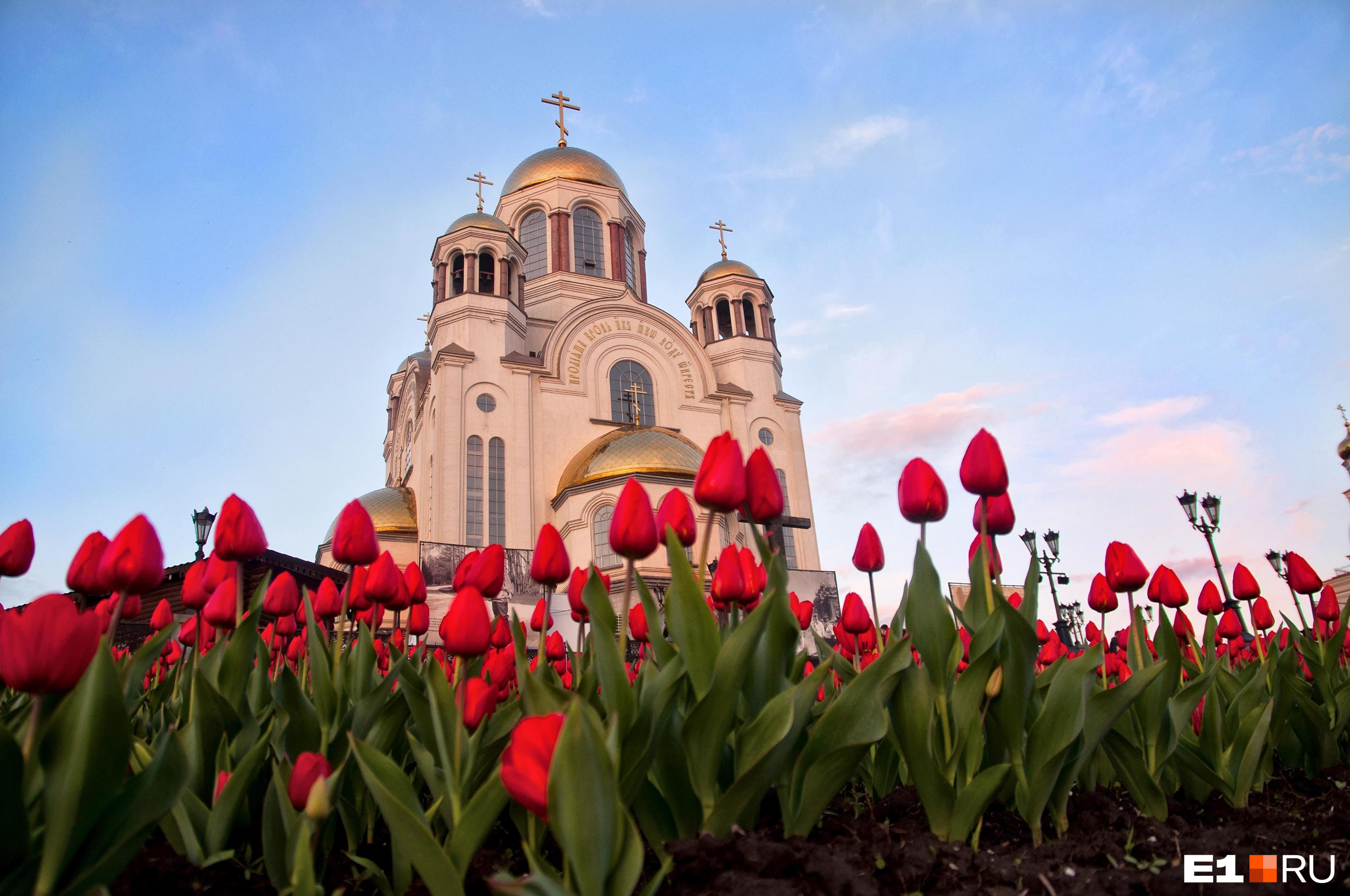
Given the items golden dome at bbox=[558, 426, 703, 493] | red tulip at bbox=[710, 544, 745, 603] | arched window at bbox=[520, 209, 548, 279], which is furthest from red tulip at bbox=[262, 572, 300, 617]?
arched window at bbox=[520, 209, 548, 279]

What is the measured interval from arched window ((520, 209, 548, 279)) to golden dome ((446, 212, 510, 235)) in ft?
9.24

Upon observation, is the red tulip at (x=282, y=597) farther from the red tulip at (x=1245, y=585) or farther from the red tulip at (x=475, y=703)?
the red tulip at (x=1245, y=585)

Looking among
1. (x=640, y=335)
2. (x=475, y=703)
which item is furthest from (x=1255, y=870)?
(x=640, y=335)

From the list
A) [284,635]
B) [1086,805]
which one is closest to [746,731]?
[1086,805]

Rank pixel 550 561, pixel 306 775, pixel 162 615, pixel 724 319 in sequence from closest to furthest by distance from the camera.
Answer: pixel 306 775 → pixel 550 561 → pixel 162 615 → pixel 724 319

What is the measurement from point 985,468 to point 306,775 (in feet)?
6.12

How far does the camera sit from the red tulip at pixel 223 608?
2588 millimetres

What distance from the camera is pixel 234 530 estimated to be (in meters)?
2.51

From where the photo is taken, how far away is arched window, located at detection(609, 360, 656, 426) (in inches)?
1024

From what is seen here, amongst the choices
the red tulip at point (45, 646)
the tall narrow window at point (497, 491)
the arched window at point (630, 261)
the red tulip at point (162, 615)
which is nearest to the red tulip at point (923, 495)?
the red tulip at point (45, 646)

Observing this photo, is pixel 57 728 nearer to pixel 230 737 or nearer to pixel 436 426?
pixel 230 737

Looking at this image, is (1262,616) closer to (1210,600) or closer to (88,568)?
(1210,600)

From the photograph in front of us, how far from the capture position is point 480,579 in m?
2.59

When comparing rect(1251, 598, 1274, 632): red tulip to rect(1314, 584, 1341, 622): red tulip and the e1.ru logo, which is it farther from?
the e1.ru logo
